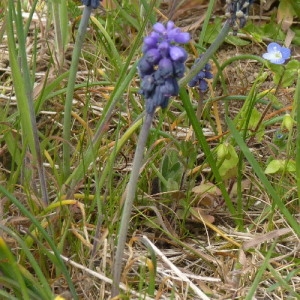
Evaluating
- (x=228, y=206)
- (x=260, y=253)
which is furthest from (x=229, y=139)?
(x=260, y=253)

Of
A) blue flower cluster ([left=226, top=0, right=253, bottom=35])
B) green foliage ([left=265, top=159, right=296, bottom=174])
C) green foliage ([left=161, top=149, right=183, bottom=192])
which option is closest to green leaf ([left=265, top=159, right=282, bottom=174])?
green foliage ([left=265, top=159, right=296, bottom=174])

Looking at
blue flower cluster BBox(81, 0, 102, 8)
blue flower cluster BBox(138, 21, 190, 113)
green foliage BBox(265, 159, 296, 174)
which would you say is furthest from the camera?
green foliage BBox(265, 159, 296, 174)

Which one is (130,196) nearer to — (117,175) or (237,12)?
(237,12)

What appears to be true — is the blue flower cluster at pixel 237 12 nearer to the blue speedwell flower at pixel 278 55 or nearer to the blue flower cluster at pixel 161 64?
the blue flower cluster at pixel 161 64

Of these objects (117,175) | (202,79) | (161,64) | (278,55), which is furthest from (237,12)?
(117,175)

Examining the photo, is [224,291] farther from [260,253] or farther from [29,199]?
[29,199]

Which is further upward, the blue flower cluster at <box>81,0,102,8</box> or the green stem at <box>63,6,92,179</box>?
the blue flower cluster at <box>81,0,102,8</box>

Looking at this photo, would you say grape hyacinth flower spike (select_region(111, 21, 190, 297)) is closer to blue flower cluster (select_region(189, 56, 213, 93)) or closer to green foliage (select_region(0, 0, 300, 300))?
green foliage (select_region(0, 0, 300, 300))
